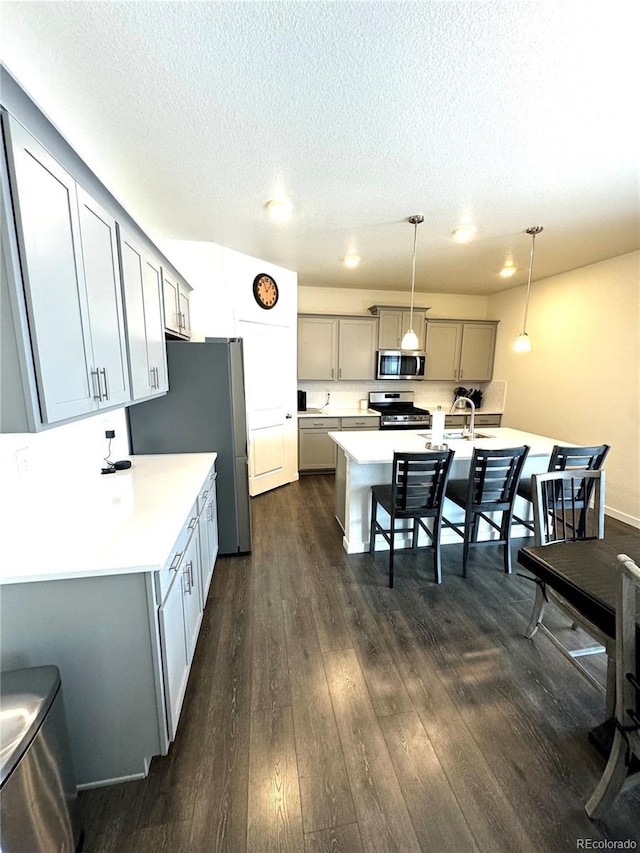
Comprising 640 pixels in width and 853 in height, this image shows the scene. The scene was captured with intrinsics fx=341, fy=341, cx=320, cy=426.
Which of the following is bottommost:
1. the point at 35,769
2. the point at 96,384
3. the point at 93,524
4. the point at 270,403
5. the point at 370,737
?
the point at 370,737

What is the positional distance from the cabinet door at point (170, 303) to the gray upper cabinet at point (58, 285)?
90 centimetres

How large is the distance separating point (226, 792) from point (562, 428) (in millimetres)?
4669

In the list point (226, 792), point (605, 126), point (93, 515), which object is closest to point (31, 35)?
point (93, 515)

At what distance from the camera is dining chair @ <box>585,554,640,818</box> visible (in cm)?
105

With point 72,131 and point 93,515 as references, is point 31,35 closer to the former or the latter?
point 72,131

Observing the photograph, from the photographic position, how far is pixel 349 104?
5.08 ft

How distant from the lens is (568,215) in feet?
8.71

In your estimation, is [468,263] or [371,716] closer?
[371,716]

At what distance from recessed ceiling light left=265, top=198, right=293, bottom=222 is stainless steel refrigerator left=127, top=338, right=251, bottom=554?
1027mm

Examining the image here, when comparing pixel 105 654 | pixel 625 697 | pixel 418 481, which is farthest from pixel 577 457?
pixel 105 654

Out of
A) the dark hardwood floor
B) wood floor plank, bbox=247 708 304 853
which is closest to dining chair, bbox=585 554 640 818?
the dark hardwood floor

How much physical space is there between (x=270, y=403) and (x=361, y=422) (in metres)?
1.43

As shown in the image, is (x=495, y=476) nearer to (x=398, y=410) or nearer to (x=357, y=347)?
(x=398, y=410)

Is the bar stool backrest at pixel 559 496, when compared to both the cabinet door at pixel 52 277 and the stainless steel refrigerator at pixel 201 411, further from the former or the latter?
the cabinet door at pixel 52 277
